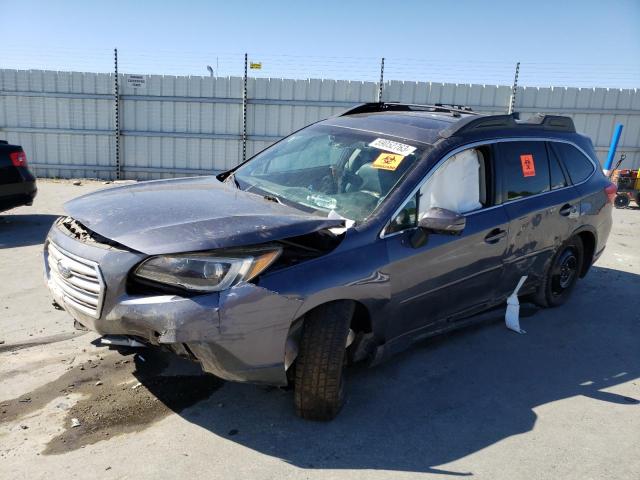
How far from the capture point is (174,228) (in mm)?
2834

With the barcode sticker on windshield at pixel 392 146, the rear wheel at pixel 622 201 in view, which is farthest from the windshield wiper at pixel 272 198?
the rear wheel at pixel 622 201

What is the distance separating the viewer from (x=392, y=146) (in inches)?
148

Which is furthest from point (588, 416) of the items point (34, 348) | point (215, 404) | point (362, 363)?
point (34, 348)

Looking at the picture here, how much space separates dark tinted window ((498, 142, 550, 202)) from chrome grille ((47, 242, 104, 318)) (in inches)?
113

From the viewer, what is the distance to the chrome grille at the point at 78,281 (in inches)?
112

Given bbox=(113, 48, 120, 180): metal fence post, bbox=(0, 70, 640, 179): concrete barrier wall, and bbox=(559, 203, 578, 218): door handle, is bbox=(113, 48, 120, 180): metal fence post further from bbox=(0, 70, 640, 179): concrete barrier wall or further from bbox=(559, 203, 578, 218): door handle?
bbox=(559, 203, 578, 218): door handle

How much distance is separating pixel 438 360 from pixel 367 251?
4.44 feet

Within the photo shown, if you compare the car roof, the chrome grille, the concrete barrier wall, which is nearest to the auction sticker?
the car roof

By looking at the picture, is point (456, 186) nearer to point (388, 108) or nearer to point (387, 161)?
point (387, 161)

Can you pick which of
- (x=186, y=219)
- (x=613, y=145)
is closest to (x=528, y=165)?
(x=186, y=219)

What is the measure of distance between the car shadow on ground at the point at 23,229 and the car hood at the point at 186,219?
430 cm

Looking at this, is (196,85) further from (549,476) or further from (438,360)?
(549,476)

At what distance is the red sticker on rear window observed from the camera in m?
4.34

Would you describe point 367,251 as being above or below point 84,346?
above
